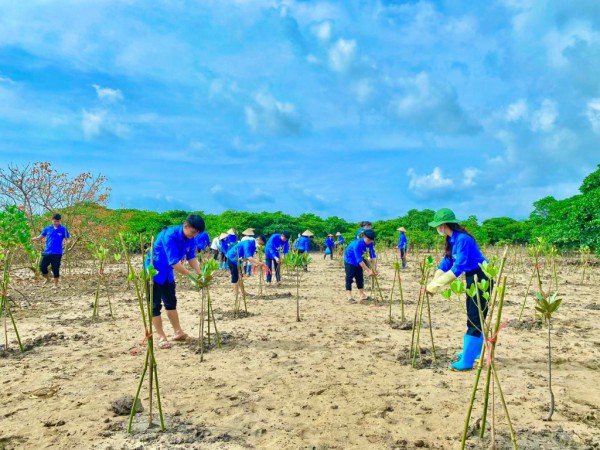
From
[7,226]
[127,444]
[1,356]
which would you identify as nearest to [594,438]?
[127,444]

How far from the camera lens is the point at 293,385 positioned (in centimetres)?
433

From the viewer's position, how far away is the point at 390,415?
3660mm

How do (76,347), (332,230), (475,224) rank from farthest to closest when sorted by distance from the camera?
(332,230)
(475,224)
(76,347)

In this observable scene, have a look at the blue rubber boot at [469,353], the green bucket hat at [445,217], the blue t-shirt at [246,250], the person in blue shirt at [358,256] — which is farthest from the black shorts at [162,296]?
the person in blue shirt at [358,256]

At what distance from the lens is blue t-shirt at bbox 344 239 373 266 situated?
8.49 m

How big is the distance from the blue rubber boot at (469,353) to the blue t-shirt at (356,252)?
12.8ft

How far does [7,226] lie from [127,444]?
4.65 m

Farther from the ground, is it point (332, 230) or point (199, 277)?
point (332, 230)

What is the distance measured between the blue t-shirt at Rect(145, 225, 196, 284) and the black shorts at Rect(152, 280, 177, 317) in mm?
67

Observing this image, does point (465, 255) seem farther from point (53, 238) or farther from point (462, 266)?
point (53, 238)

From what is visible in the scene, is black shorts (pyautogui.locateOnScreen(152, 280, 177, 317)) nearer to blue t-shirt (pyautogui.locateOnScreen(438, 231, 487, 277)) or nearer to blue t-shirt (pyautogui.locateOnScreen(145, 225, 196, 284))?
blue t-shirt (pyautogui.locateOnScreen(145, 225, 196, 284))

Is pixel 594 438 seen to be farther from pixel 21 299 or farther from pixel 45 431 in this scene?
pixel 21 299

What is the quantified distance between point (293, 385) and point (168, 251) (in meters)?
2.21

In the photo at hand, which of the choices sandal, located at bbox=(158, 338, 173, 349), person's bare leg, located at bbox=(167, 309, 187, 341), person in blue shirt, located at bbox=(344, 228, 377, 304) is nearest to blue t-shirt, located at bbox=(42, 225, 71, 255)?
person's bare leg, located at bbox=(167, 309, 187, 341)
